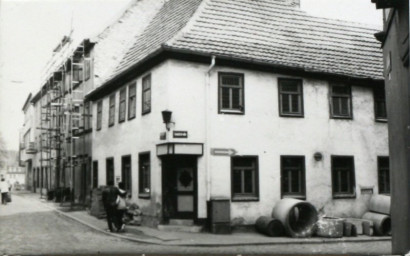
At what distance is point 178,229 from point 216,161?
248 centimetres

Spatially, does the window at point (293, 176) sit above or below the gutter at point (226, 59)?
below

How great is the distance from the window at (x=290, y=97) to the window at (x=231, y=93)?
156 centimetres

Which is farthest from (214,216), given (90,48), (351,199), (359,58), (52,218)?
(90,48)

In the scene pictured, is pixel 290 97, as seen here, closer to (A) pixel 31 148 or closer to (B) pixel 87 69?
(B) pixel 87 69

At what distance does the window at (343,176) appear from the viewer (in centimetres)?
1838

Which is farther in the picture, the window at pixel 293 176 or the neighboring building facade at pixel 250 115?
Answer: the window at pixel 293 176

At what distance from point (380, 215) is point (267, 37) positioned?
24.7 ft

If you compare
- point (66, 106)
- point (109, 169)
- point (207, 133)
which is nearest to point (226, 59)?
point (207, 133)

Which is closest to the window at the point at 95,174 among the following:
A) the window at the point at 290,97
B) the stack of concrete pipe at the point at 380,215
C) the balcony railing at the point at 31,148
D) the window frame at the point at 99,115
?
the window frame at the point at 99,115

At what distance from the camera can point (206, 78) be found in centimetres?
1677

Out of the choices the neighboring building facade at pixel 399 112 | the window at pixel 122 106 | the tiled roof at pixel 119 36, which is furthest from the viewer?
the tiled roof at pixel 119 36

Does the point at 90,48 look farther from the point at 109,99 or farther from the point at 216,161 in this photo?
the point at 216,161

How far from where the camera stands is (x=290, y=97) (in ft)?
59.4

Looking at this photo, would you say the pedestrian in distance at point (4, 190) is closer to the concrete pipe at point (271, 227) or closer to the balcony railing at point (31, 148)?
the balcony railing at point (31, 148)
